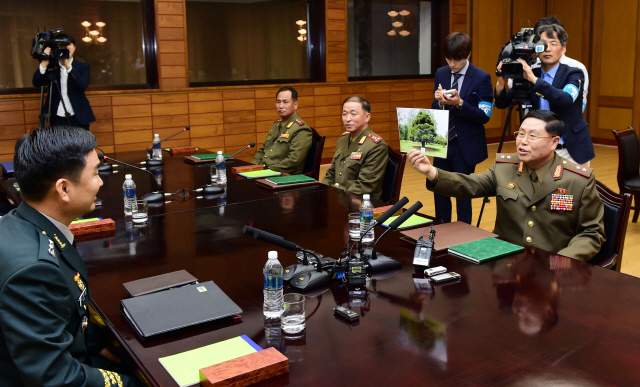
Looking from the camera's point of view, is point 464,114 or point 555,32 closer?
point 555,32

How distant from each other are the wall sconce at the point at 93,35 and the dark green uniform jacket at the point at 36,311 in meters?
5.83

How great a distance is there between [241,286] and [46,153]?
684 mm

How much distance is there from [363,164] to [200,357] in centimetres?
243

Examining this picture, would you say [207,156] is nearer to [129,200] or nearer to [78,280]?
[129,200]

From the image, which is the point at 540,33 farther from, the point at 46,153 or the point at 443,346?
the point at 46,153

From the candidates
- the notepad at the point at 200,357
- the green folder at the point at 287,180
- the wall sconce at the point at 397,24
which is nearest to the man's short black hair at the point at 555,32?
the green folder at the point at 287,180

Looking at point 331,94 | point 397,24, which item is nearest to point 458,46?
point 331,94

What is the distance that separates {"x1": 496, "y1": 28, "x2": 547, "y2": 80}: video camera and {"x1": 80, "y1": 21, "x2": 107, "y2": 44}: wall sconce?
195 inches

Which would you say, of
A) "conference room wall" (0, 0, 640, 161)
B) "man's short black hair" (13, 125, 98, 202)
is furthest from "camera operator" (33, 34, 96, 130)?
"man's short black hair" (13, 125, 98, 202)

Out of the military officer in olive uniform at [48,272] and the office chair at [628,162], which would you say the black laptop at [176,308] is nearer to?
the military officer in olive uniform at [48,272]

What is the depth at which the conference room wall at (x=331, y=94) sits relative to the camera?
6738 millimetres

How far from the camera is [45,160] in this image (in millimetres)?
1456

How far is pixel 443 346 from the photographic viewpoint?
4.62 ft

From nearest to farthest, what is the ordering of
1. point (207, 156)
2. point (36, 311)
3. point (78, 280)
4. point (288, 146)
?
1. point (36, 311)
2. point (78, 280)
3. point (207, 156)
4. point (288, 146)
